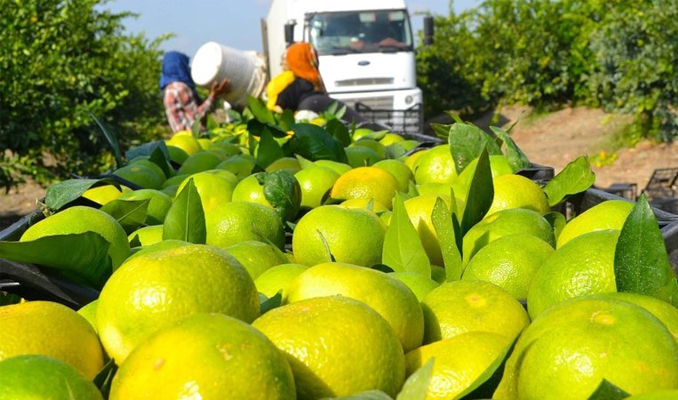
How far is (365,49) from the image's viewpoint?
1305 centimetres

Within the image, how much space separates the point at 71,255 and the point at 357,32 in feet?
39.9

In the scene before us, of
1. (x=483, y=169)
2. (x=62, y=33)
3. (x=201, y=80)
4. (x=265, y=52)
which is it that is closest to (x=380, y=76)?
(x=201, y=80)

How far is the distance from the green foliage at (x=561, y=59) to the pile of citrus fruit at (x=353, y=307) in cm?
924

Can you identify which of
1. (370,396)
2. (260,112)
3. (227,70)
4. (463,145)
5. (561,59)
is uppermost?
(370,396)

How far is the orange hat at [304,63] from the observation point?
7039 millimetres

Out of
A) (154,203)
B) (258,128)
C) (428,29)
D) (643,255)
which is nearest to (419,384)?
(643,255)

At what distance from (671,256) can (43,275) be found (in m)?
1.22

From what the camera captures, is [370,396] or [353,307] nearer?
[370,396]

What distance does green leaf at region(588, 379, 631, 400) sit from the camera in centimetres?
80

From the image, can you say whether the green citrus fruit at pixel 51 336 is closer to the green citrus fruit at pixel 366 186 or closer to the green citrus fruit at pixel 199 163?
the green citrus fruit at pixel 366 186

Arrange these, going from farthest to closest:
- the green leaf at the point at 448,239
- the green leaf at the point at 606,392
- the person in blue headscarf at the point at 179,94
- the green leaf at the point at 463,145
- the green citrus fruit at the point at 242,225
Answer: the person in blue headscarf at the point at 179,94
the green leaf at the point at 463,145
the green citrus fruit at the point at 242,225
the green leaf at the point at 448,239
the green leaf at the point at 606,392

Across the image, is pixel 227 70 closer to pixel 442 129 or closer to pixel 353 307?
pixel 442 129

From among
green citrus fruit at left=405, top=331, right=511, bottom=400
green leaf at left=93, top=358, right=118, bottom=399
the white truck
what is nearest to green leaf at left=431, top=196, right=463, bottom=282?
green citrus fruit at left=405, top=331, right=511, bottom=400

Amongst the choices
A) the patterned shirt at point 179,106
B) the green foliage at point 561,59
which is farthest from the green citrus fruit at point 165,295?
the green foliage at point 561,59
